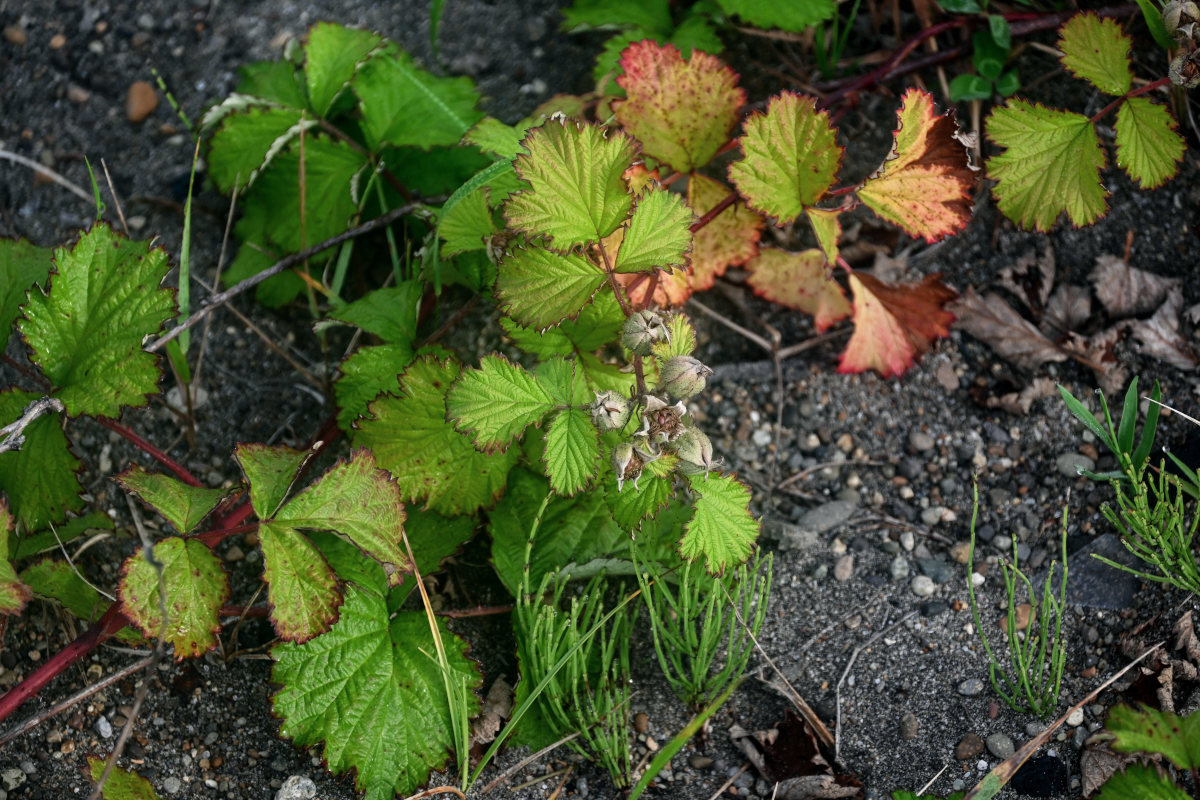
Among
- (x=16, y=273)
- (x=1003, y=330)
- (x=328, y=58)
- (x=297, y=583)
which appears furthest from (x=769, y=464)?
(x=16, y=273)

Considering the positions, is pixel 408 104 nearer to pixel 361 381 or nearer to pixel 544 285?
pixel 361 381

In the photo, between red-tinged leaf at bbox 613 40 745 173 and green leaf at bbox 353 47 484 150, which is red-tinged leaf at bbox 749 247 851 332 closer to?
red-tinged leaf at bbox 613 40 745 173

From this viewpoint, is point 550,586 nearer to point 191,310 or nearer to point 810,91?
point 191,310

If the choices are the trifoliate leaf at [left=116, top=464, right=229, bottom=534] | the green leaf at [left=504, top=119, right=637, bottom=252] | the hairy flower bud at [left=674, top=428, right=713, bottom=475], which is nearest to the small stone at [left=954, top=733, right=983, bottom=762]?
the hairy flower bud at [left=674, top=428, right=713, bottom=475]

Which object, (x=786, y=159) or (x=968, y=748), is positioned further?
(x=786, y=159)

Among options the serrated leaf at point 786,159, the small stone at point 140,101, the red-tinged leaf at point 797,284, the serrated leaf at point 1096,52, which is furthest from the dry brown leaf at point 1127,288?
the small stone at point 140,101

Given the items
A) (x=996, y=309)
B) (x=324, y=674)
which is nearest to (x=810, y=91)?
(x=996, y=309)
